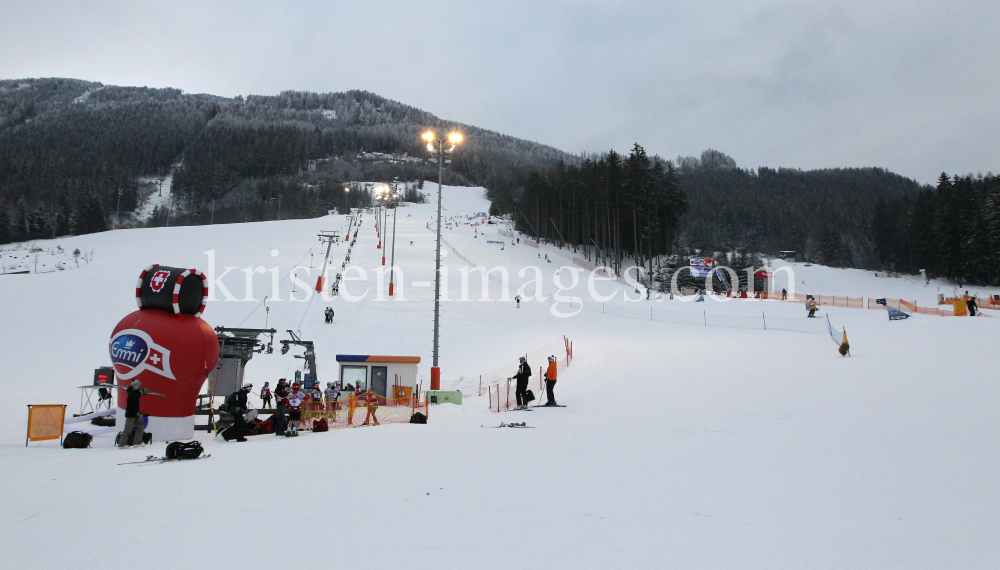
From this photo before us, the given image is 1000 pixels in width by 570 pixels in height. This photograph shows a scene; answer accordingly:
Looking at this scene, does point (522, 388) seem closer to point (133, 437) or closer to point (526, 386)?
point (526, 386)

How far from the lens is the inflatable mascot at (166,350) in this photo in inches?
424

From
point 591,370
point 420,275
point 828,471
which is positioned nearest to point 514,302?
point 420,275

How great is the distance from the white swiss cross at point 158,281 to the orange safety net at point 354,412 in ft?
13.2

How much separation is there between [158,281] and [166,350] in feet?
4.57

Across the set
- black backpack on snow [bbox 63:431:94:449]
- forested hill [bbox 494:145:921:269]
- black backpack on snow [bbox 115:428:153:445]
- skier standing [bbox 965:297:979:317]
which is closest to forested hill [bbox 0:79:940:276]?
forested hill [bbox 494:145:921:269]

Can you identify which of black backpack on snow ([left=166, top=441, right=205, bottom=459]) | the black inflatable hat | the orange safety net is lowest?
the orange safety net

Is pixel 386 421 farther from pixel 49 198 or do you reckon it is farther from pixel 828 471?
pixel 49 198

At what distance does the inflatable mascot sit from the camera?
424 inches

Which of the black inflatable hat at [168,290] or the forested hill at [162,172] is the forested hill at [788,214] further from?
the black inflatable hat at [168,290]

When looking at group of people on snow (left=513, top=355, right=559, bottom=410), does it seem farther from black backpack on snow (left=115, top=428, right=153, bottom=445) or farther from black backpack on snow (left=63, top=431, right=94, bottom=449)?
black backpack on snow (left=63, top=431, right=94, bottom=449)

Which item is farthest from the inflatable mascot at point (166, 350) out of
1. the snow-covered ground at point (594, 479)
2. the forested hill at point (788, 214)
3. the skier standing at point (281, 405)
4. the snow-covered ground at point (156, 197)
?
the snow-covered ground at point (156, 197)

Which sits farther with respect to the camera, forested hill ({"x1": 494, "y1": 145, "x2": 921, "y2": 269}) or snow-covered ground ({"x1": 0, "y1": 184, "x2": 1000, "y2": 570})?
forested hill ({"x1": 494, "y1": 145, "x2": 921, "y2": 269})

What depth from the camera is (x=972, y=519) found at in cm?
493

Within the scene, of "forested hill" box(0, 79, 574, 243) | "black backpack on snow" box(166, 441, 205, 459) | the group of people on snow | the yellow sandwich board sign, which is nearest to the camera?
"black backpack on snow" box(166, 441, 205, 459)
